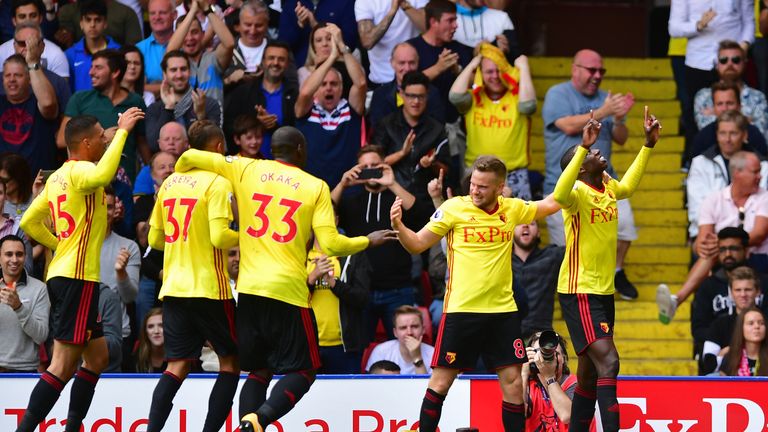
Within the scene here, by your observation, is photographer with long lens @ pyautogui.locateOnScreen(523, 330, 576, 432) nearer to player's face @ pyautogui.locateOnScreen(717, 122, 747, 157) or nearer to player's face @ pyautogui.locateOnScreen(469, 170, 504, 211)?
player's face @ pyautogui.locateOnScreen(469, 170, 504, 211)

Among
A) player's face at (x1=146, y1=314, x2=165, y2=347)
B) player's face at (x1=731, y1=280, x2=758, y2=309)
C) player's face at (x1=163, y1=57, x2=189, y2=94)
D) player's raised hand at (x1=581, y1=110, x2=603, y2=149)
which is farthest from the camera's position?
player's face at (x1=163, y1=57, x2=189, y2=94)

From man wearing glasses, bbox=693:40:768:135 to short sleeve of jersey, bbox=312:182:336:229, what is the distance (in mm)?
6557

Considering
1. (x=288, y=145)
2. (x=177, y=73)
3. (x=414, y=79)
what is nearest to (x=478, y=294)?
(x=288, y=145)

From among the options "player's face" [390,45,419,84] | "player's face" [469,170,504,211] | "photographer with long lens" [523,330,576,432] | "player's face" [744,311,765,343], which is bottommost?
"photographer with long lens" [523,330,576,432]

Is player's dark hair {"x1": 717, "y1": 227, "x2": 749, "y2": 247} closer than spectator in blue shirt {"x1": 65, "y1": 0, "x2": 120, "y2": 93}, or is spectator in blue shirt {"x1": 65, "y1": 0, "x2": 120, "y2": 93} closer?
player's dark hair {"x1": 717, "y1": 227, "x2": 749, "y2": 247}

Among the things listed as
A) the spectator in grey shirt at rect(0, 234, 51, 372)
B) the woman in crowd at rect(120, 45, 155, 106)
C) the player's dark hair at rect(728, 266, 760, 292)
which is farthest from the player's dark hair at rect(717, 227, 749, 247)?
the spectator in grey shirt at rect(0, 234, 51, 372)

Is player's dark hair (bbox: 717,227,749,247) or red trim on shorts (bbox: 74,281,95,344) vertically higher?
A: player's dark hair (bbox: 717,227,749,247)

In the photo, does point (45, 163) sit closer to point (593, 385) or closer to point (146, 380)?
point (146, 380)

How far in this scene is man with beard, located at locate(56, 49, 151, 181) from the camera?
49.8 feet

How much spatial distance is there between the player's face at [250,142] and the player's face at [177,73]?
85cm

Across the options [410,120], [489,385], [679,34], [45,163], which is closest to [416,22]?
[410,120]

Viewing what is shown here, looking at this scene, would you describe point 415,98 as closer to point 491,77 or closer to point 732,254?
point 491,77

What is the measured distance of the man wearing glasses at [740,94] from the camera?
16.5 metres

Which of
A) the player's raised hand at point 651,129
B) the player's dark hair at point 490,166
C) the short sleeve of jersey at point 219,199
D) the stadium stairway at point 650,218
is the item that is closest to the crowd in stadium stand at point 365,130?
the stadium stairway at point 650,218
